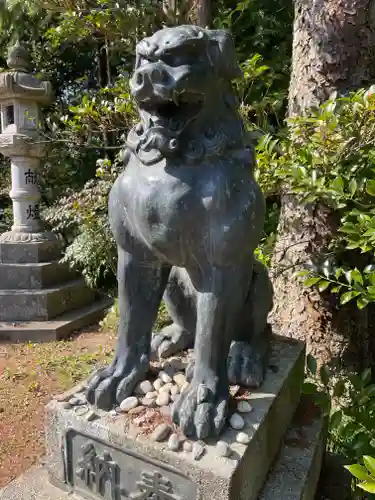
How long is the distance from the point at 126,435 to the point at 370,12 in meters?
2.57

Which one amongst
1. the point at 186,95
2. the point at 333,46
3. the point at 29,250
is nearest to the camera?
the point at 186,95

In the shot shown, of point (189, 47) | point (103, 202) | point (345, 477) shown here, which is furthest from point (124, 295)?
point (103, 202)

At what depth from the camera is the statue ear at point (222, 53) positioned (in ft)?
3.82

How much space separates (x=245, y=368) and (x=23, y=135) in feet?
13.2

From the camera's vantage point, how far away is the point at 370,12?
8.03ft

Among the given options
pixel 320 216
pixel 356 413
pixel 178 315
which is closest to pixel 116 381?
pixel 178 315

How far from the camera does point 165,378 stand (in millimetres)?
1509

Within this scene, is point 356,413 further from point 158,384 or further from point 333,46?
point 333,46

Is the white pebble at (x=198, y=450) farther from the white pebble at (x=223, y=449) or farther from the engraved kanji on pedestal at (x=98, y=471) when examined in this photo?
the engraved kanji on pedestal at (x=98, y=471)

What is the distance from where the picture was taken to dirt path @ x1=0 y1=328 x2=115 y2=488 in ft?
7.80

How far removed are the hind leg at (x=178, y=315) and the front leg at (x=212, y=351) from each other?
0.98 feet

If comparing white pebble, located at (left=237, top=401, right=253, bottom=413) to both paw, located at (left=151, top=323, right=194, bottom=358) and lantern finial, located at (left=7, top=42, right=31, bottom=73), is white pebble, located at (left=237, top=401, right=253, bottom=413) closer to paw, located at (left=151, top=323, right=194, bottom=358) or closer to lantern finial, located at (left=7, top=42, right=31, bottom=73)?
paw, located at (left=151, top=323, right=194, bottom=358)

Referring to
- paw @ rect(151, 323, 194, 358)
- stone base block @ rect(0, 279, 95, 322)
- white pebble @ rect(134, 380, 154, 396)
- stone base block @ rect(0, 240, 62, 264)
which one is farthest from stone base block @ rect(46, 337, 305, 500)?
stone base block @ rect(0, 240, 62, 264)

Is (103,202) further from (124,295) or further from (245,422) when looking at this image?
(245,422)
